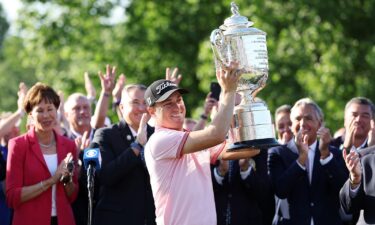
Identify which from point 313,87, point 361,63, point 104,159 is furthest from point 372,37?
point 104,159

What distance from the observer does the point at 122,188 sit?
28.2 ft

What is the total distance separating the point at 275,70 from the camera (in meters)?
21.1

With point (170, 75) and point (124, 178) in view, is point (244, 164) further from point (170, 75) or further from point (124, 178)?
point (124, 178)

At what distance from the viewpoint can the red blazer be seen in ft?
27.8

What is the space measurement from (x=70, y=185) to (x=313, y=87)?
12350mm

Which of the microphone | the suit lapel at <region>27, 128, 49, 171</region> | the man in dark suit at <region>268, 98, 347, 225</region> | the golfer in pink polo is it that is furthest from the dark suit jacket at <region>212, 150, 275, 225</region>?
the golfer in pink polo

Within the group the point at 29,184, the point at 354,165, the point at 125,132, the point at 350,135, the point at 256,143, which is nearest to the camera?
the point at 256,143

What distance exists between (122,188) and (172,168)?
5.82 feet

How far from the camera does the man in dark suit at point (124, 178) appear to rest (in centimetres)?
838

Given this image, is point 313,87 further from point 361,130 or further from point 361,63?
point 361,130

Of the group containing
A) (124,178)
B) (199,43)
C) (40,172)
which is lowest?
(124,178)

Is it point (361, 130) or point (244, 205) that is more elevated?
point (361, 130)

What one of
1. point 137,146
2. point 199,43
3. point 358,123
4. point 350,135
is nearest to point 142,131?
point 137,146

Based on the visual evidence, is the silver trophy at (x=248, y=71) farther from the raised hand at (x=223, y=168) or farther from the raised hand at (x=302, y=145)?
the raised hand at (x=223, y=168)
